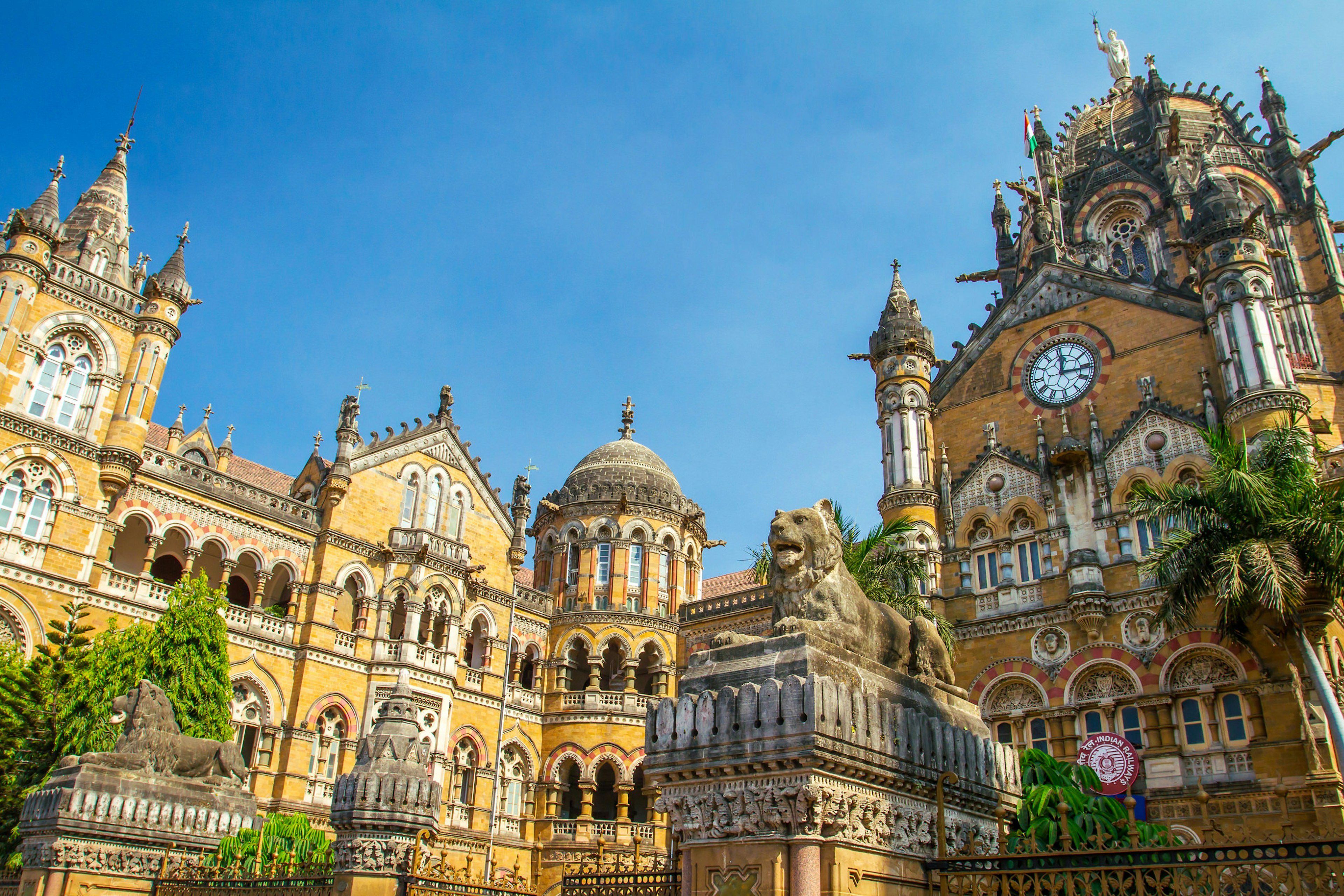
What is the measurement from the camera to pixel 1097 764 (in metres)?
22.2

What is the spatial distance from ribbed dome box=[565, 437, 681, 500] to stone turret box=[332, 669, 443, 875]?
2617 cm

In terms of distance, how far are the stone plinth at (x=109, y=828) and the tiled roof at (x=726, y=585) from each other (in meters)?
28.5

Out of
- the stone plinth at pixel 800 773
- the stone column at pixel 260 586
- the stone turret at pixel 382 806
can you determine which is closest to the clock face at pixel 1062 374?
the stone plinth at pixel 800 773

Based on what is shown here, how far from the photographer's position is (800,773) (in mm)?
6156

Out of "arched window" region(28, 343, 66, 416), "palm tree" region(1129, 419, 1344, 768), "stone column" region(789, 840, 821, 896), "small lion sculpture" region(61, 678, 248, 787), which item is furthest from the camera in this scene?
"arched window" region(28, 343, 66, 416)

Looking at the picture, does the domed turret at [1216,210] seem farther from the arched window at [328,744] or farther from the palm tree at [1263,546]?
the arched window at [328,744]

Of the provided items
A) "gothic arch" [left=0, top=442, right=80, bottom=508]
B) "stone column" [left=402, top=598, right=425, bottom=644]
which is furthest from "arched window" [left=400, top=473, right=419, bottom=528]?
"gothic arch" [left=0, top=442, right=80, bottom=508]

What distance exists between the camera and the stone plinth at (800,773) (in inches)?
241

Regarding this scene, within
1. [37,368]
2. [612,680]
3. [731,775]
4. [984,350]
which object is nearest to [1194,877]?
[731,775]

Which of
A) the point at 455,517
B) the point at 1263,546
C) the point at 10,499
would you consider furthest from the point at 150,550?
the point at 1263,546

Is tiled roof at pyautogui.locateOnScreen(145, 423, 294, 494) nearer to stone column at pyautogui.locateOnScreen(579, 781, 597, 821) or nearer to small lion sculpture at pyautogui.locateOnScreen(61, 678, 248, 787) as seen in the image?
stone column at pyautogui.locateOnScreen(579, 781, 597, 821)

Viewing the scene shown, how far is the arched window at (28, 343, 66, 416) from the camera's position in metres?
24.4

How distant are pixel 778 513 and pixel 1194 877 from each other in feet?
12.5

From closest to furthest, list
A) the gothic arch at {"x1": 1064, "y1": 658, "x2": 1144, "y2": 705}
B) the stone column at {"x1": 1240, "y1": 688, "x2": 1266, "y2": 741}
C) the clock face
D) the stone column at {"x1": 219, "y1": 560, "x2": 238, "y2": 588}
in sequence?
the stone column at {"x1": 1240, "y1": 688, "x2": 1266, "y2": 741}, the gothic arch at {"x1": 1064, "y1": 658, "x2": 1144, "y2": 705}, the stone column at {"x1": 219, "y1": 560, "x2": 238, "y2": 588}, the clock face
